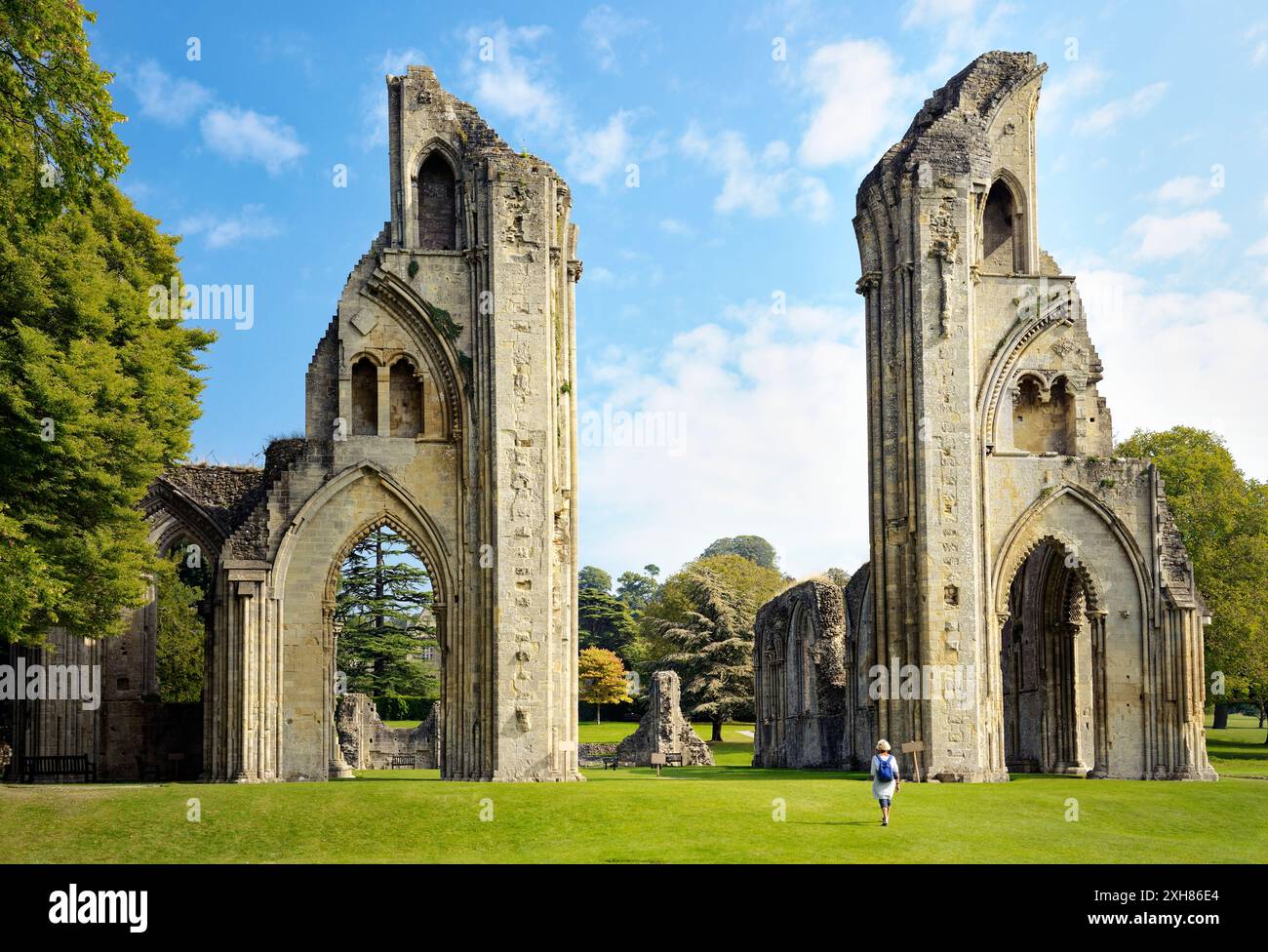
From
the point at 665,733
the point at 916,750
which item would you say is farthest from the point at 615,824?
the point at 665,733

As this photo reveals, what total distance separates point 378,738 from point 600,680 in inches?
1007

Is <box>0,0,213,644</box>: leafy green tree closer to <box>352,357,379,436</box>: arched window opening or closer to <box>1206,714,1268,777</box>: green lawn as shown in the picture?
<box>352,357,379,436</box>: arched window opening

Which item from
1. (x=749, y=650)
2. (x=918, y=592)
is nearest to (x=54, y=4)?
(x=918, y=592)

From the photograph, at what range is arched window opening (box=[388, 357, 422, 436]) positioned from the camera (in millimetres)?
31453

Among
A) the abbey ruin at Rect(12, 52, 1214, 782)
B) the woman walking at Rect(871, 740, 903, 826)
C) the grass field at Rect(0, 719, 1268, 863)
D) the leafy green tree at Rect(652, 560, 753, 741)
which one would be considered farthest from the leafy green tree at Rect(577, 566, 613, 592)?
the woman walking at Rect(871, 740, 903, 826)

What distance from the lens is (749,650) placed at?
63.9 meters

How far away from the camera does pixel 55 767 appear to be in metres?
32.6

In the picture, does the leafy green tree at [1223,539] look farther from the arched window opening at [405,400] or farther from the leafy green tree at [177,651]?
the leafy green tree at [177,651]

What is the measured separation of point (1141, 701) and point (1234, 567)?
1563 centimetres

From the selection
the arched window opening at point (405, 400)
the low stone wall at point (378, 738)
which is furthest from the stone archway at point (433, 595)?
the low stone wall at point (378, 738)

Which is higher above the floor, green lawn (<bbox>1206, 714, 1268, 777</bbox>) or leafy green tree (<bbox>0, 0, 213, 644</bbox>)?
leafy green tree (<bbox>0, 0, 213, 644</bbox>)

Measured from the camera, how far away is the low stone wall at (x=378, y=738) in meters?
43.4

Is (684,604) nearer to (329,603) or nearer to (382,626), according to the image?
(382,626)
